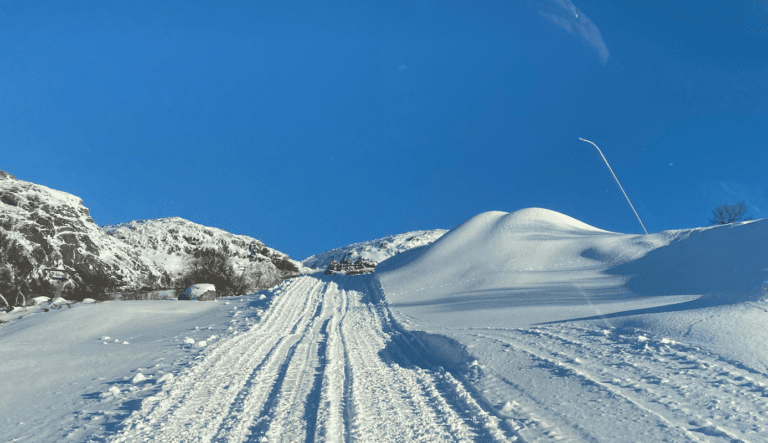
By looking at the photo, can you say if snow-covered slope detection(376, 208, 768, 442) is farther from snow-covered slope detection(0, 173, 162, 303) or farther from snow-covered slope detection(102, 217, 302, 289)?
snow-covered slope detection(102, 217, 302, 289)

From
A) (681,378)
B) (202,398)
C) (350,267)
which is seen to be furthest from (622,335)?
(350,267)

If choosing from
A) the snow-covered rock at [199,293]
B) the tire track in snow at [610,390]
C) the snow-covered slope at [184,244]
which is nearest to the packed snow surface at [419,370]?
the tire track in snow at [610,390]

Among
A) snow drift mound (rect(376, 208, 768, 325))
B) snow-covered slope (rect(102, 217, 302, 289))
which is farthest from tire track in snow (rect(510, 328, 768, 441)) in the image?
snow-covered slope (rect(102, 217, 302, 289))

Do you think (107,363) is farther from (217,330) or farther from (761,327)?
(761,327)

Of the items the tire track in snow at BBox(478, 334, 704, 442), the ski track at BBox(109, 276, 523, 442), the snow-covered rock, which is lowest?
the ski track at BBox(109, 276, 523, 442)

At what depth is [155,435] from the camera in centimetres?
345

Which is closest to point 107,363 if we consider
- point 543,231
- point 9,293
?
point 9,293

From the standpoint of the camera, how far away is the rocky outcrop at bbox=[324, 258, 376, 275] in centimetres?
3102

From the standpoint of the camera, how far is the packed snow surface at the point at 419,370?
3477 mm

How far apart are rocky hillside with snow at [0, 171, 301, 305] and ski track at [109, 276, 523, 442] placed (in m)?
10.7

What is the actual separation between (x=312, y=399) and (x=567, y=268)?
12402 millimetres

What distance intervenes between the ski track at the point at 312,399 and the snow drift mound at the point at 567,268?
4.51 m

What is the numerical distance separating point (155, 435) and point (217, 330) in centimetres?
549

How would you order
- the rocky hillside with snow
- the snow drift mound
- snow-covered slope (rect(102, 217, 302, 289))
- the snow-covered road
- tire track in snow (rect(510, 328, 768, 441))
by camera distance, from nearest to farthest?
tire track in snow (rect(510, 328, 768, 441)), the snow-covered road, the snow drift mound, the rocky hillside with snow, snow-covered slope (rect(102, 217, 302, 289))
